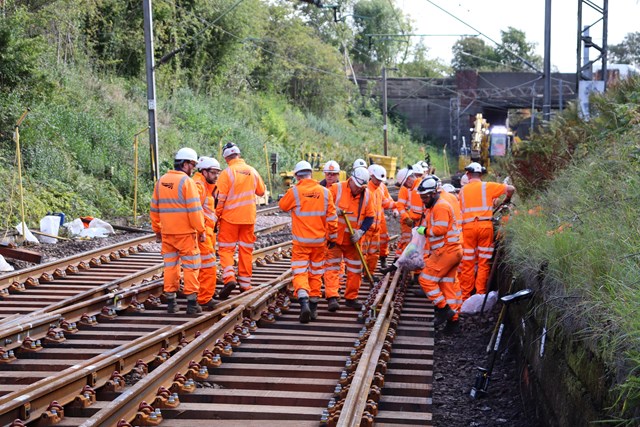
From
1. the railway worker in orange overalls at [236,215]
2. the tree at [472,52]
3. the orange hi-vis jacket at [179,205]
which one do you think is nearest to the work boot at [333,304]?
the railway worker in orange overalls at [236,215]

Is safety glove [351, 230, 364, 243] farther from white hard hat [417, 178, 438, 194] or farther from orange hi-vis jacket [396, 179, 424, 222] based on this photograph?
orange hi-vis jacket [396, 179, 424, 222]

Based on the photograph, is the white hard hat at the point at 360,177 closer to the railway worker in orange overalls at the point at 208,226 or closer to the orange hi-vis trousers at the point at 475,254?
the railway worker in orange overalls at the point at 208,226

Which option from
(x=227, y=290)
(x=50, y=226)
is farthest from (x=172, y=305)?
(x=50, y=226)

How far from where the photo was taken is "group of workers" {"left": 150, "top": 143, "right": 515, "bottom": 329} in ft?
32.5

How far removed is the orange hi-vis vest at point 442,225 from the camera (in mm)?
10297

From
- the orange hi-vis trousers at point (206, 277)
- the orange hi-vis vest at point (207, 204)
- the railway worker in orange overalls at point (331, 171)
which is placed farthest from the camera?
the railway worker in orange overalls at point (331, 171)

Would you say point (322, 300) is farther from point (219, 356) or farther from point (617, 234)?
point (617, 234)

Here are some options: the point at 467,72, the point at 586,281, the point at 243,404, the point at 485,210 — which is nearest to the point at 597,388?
the point at 586,281

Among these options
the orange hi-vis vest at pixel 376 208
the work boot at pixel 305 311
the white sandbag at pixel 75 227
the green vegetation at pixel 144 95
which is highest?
the green vegetation at pixel 144 95

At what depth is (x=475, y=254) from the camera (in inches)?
479

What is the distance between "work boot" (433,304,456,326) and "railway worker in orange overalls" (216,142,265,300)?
239 cm

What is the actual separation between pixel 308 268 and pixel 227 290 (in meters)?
1.15

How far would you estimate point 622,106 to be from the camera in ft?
38.7

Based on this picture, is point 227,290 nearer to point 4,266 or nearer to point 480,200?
point 480,200
